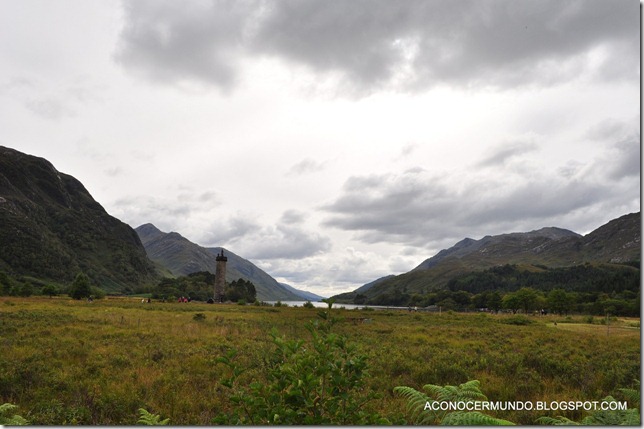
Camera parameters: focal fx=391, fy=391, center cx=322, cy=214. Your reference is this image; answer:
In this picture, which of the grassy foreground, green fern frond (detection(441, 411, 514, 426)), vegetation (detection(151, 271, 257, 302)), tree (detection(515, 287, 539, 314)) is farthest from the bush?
vegetation (detection(151, 271, 257, 302))

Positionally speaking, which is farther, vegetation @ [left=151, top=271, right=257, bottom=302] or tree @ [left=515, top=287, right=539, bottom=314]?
vegetation @ [left=151, top=271, right=257, bottom=302]

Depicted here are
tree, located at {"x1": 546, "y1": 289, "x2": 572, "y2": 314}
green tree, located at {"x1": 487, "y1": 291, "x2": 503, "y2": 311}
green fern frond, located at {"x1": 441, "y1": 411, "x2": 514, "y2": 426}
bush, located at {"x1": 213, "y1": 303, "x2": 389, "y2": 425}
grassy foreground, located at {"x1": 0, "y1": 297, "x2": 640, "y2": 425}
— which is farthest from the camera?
green tree, located at {"x1": 487, "y1": 291, "x2": 503, "y2": 311}

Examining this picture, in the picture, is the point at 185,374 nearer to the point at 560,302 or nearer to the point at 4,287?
the point at 4,287

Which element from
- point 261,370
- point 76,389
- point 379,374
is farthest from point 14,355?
point 379,374

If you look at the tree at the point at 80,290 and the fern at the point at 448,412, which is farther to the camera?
the tree at the point at 80,290

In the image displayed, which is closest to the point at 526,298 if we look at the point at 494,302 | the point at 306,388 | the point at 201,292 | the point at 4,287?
the point at 494,302

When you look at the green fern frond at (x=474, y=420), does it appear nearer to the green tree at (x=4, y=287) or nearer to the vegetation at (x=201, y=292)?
the green tree at (x=4, y=287)

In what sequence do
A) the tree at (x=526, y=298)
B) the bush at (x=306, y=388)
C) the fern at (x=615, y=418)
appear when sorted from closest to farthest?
the bush at (x=306, y=388) < the fern at (x=615, y=418) < the tree at (x=526, y=298)

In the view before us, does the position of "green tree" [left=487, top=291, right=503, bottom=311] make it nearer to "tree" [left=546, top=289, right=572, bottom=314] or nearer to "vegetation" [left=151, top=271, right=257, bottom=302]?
"tree" [left=546, top=289, right=572, bottom=314]

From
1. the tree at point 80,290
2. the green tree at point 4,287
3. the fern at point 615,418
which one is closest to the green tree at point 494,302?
the tree at point 80,290

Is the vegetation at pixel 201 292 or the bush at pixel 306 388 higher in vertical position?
the bush at pixel 306 388

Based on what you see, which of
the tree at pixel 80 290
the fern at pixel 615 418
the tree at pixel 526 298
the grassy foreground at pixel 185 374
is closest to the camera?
the fern at pixel 615 418

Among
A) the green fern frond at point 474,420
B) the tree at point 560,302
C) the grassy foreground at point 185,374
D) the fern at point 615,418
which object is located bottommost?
the tree at point 560,302

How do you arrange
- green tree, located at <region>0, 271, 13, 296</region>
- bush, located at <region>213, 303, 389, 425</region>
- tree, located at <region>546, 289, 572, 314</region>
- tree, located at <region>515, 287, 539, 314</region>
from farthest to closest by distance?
tree, located at <region>546, 289, 572, 314</region> < tree, located at <region>515, 287, 539, 314</region> < green tree, located at <region>0, 271, 13, 296</region> < bush, located at <region>213, 303, 389, 425</region>
